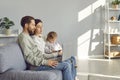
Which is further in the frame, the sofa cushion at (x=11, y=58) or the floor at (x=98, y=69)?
the floor at (x=98, y=69)

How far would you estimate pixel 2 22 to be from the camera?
5777 millimetres

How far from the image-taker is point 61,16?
6.25 meters

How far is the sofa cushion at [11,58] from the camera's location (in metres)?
2.53

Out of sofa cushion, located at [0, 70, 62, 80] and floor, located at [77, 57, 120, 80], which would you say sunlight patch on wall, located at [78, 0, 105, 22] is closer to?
floor, located at [77, 57, 120, 80]

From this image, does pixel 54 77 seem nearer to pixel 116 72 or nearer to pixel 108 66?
pixel 116 72

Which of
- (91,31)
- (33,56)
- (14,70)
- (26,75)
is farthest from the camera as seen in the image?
(91,31)

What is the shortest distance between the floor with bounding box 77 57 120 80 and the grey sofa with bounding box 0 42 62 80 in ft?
5.40

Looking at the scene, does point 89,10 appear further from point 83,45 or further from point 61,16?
point 83,45

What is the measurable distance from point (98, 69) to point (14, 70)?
272cm

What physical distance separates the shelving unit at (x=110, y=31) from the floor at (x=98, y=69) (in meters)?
0.27

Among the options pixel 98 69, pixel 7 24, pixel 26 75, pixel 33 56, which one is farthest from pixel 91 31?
pixel 26 75

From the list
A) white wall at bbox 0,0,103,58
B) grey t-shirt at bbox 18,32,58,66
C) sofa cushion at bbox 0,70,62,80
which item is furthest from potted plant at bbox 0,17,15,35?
sofa cushion at bbox 0,70,62,80

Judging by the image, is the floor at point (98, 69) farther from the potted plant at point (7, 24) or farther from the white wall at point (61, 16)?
the potted plant at point (7, 24)

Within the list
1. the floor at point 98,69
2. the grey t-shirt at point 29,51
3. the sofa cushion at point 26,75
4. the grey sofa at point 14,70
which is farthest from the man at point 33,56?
the floor at point 98,69
